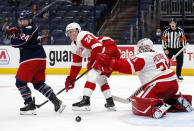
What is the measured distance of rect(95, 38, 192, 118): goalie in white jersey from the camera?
4.26m

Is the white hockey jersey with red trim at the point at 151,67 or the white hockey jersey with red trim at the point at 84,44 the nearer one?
the white hockey jersey with red trim at the point at 151,67

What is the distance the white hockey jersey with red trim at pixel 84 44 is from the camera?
4.67 m

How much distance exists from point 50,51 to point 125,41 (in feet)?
5.81

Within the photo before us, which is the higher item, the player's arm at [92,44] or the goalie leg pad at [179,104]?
the player's arm at [92,44]

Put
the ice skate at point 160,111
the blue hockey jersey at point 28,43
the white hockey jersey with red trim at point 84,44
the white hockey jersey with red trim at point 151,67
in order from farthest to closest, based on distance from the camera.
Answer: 1. the white hockey jersey with red trim at point 84,44
2. the blue hockey jersey at point 28,43
3. the white hockey jersey with red trim at point 151,67
4. the ice skate at point 160,111

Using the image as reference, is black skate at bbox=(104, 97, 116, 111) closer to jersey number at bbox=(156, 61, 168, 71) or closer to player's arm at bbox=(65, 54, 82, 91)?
player's arm at bbox=(65, 54, 82, 91)

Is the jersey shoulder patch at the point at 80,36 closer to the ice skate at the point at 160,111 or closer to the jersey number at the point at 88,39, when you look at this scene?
the jersey number at the point at 88,39

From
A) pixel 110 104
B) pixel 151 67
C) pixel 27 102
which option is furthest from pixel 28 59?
pixel 151 67

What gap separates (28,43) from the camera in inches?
183

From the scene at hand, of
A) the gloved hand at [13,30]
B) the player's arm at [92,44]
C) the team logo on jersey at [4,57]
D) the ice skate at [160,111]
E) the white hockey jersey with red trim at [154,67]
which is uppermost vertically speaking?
the gloved hand at [13,30]

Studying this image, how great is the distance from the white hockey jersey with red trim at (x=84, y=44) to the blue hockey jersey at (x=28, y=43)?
0.39m

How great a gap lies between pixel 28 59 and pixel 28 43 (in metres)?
0.17

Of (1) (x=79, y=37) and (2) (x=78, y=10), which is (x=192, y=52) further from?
(1) (x=79, y=37)

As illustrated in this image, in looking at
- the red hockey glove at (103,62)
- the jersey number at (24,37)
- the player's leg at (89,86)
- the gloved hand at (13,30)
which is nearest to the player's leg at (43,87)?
the player's leg at (89,86)
